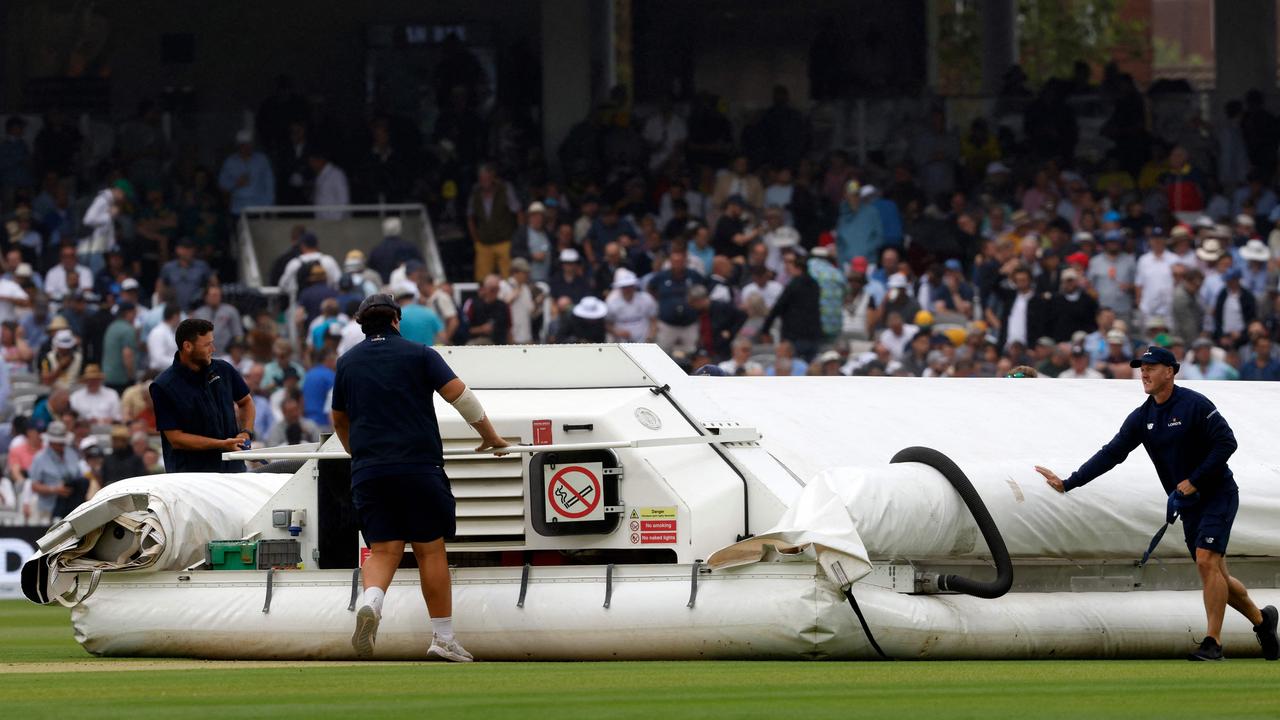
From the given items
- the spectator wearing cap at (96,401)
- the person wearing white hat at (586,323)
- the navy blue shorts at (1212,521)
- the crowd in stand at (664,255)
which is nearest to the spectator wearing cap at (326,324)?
the crowd in stand at (664,255)

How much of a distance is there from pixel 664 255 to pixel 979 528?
15399mm

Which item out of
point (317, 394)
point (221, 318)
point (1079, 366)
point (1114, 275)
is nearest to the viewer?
point (1079, 366)

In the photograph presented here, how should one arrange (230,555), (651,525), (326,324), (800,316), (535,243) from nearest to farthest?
(651,525) < (230,555) < (326,324) < (800,316) < (535,243)

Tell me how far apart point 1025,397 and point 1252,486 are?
6.30 ft

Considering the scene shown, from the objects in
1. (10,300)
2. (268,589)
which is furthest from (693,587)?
(10,300)

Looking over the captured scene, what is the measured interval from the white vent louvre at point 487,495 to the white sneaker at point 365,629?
1.01 metres

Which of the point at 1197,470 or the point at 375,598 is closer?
the point at 375,598

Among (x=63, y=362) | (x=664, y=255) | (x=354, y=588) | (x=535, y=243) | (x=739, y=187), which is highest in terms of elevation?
(x=739, y=187)

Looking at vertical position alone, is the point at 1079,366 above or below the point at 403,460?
below

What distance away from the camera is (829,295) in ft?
80.6

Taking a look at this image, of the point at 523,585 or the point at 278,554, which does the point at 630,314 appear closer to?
the point at 278,554

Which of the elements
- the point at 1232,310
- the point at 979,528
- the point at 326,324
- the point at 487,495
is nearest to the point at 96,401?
the point at 326,324

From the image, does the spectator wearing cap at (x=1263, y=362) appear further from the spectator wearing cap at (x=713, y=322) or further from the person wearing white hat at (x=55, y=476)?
the person wearing white hat at (x=55, y=476)

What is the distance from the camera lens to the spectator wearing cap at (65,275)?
26219 millimetres
